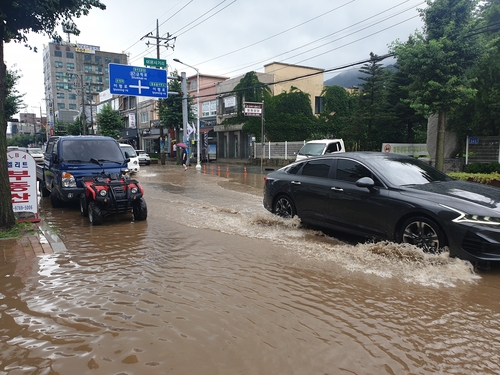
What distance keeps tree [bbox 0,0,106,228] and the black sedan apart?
200 inches

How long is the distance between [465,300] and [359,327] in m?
1.42

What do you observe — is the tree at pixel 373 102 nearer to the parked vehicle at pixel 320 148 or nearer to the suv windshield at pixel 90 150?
the parked vehicle at pixel 320 148

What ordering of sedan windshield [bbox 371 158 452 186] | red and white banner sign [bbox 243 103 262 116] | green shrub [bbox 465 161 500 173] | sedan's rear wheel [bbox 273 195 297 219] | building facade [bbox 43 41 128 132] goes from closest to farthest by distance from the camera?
sedan windshield [bbox 371 158 452 186]
sedan's rear wheel [bbox 273 195 297 219]
green shrub [bbox 465 161 500 173]
red and white banner sign [bbox 243 103 262 116]
building facade [bbox 43 41 128 132]

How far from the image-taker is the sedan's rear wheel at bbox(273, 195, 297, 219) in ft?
24.6

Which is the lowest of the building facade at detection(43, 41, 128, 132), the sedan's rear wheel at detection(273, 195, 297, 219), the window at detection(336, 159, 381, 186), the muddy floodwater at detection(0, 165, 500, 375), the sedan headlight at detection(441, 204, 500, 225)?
the muddy floodwater at detection(0, 165, 500, 375)

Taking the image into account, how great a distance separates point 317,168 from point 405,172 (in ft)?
5.28

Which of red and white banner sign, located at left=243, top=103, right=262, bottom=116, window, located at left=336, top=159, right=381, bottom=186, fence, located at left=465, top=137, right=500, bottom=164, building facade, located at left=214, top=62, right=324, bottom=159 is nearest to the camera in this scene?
window, located at left=336, top=159, right=381, bottom=186

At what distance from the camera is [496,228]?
4516mm

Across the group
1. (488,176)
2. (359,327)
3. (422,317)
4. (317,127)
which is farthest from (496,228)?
(317,127)

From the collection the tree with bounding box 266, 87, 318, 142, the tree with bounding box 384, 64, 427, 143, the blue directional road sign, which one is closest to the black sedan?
the tree with bounding box 384, 64, 427, 143

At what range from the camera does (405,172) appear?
6020 mm

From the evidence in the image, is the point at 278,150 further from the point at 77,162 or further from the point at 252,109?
the point at 77,162

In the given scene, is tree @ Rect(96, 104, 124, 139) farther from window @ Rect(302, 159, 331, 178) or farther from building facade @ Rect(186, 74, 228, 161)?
window @ Rect(302, 159, 331, 178)

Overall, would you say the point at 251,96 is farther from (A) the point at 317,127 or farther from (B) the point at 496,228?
(B) the point at 496,228
